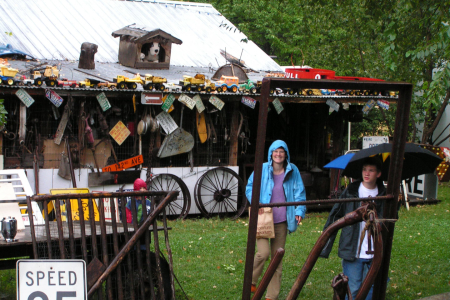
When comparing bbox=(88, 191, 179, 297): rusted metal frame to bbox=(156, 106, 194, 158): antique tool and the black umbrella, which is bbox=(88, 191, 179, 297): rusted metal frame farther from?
bbox=(156, 106, 194, 158): antique tool

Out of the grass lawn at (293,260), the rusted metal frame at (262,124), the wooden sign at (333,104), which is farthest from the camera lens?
the wooden sign at (333,104)

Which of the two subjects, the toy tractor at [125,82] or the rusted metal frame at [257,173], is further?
the toy tractor at [125,82]

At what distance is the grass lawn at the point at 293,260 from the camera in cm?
662

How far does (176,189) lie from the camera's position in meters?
11.5

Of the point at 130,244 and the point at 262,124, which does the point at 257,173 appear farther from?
the point at 130,244

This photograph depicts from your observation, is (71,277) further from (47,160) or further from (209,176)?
(209,176)

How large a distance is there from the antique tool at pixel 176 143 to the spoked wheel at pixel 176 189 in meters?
0.50

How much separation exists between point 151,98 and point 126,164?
58.8 inches

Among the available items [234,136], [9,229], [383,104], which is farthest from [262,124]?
[383,104]

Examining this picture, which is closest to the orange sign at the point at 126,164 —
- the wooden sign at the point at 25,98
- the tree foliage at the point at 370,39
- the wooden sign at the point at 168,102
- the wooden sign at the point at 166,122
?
the wooden sign at the point at 166,122

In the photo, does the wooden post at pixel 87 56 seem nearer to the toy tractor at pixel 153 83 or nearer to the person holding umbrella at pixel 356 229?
the toy tractor at pixel 153 83

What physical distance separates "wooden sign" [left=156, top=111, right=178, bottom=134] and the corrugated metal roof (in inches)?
96.1

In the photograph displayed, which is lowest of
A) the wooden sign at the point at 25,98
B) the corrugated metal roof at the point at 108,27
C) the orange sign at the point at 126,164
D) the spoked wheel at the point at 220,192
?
the spoked wheel at the point at 220,192

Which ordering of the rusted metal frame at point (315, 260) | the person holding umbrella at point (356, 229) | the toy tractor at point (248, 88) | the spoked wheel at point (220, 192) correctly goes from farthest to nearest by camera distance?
the spoked wheel at point (220, 192) → the toy tractor at point (248, 88) → the person holding umbrella at point (356, 229) → the rusted metal frame at point (315, 260)
